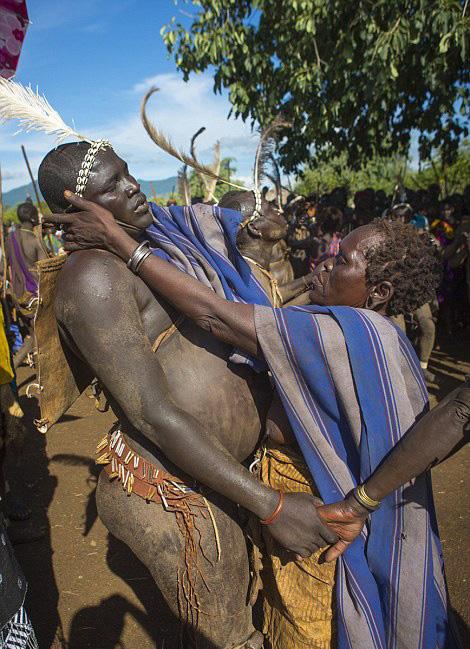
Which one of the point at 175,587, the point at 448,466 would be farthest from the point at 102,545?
the point at 448,466

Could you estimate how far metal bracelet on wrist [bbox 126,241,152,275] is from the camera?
5.42ft

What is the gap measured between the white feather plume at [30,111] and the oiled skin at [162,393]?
41 centimetres

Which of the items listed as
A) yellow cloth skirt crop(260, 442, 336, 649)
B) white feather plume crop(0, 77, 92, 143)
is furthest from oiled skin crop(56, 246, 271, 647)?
white feather plume crop(0, 77, 92, 143)

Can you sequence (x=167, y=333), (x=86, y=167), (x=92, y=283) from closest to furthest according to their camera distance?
(x=92, y=283)
(x=86, y=167)
(x=167, y=333)

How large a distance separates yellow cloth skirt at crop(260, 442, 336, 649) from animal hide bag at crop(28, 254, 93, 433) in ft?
2.69

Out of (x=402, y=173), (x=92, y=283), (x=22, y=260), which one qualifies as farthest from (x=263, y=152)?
(x=402, y=173)

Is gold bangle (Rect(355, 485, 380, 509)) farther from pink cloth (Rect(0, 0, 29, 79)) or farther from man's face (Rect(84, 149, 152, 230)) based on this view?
pink cloth (Rect(0, 0, 29, 79))

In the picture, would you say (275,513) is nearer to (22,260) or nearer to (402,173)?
(22,260)

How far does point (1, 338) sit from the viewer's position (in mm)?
2910

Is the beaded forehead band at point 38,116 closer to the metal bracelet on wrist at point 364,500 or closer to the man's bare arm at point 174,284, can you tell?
the man's bare arm at point 174,284

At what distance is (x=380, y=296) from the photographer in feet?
5.87

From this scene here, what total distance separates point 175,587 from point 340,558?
0.58 m

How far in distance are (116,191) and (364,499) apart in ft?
4.20

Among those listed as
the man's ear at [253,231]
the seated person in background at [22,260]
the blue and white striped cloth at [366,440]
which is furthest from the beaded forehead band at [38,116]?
the seated person in background at [22,260]
